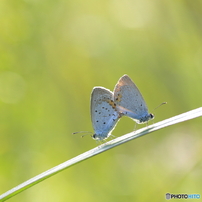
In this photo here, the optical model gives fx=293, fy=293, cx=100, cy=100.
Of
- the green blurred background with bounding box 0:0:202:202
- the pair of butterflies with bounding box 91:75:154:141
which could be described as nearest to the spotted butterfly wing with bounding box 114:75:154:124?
the pair of butterflies with bounding box 91:75:154:141

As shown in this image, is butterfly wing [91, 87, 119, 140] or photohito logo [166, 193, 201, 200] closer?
photohito logo [166, 193, 201, 200]

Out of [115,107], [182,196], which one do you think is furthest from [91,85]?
[182,196]

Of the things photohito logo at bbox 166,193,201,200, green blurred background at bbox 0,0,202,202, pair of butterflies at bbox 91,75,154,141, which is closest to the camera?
photohito logo at bbox 166,193,201,200

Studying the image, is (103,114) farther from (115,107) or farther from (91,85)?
(91,85)

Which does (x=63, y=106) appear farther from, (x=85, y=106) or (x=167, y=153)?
(x=167, y=153)

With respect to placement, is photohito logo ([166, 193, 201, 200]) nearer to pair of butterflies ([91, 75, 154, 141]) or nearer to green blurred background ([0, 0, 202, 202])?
green blurred background ([0, 0, 202, 202])

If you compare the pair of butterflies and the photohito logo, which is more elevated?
the pair of butterflies

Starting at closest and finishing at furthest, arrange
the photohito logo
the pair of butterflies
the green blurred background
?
the photohito logo
the green blurred background
the pair of butterflies
